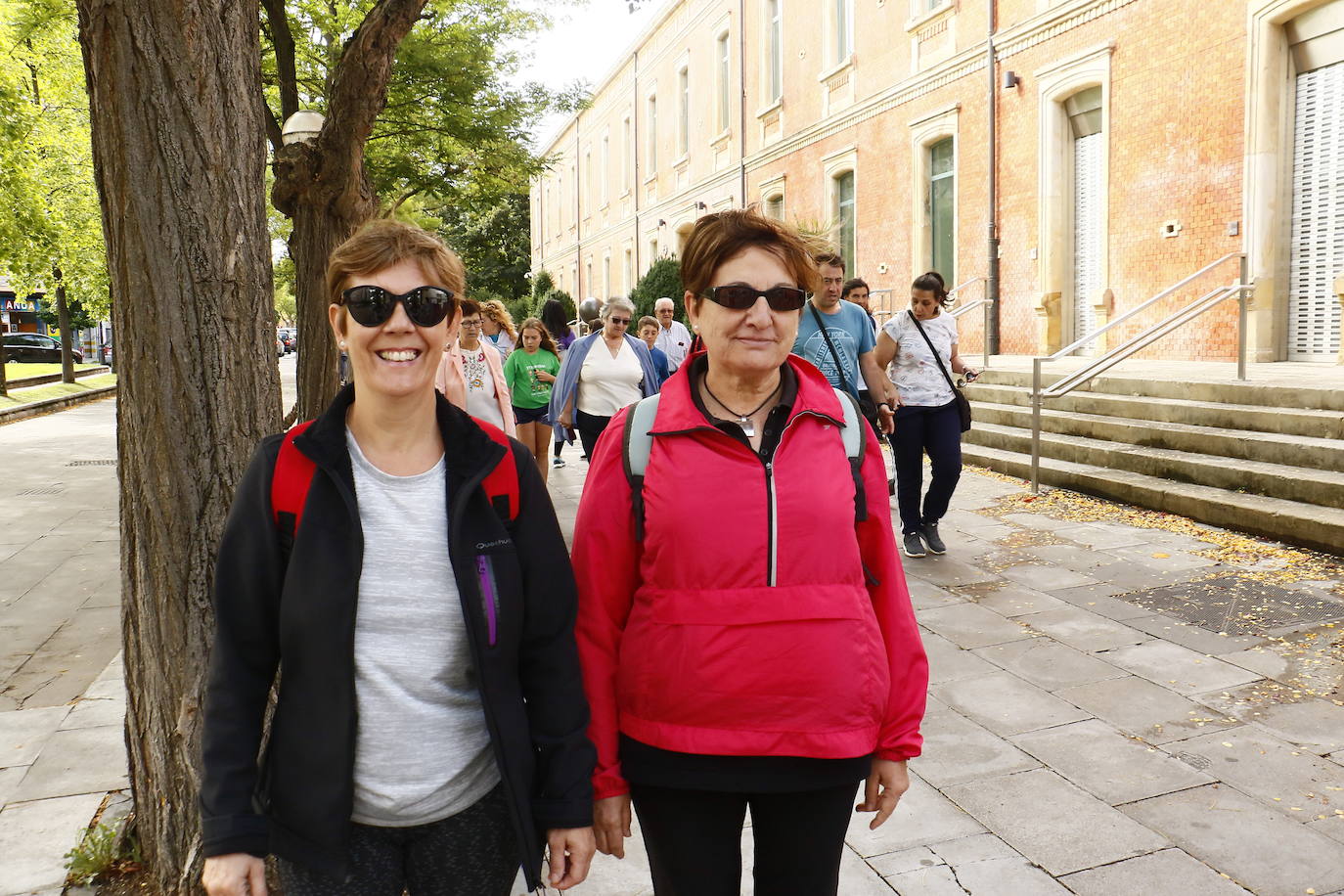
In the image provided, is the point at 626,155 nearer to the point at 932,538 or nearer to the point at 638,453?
the point at 932,538

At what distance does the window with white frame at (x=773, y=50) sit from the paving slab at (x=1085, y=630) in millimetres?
20654

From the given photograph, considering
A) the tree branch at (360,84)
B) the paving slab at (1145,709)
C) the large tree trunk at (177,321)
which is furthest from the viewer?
the tree branch at (360,84)

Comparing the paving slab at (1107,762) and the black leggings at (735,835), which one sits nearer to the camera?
the black leggings at (735,835)

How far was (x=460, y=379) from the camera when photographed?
19.9ft

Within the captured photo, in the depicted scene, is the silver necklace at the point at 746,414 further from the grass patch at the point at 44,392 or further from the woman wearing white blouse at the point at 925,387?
the grass patch at the point at 44,392

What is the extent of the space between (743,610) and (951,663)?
12.0 feet

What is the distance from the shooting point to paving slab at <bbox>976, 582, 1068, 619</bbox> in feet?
20.1

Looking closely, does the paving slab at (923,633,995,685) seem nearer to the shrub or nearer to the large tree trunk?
the large tree trunk

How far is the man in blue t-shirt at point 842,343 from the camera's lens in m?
6.73

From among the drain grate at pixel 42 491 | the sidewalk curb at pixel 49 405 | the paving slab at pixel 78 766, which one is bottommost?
the paving slab at pixel 78 766

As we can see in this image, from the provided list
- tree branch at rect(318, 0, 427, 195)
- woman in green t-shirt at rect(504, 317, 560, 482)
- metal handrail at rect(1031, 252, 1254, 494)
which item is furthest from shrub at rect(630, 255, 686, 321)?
tree branch at rect(318, 0, 427, 195)

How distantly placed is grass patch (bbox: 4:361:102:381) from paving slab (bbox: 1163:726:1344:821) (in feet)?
118

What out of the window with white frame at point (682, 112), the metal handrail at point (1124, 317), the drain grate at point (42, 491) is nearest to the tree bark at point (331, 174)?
the drain grate at point (42, 491)

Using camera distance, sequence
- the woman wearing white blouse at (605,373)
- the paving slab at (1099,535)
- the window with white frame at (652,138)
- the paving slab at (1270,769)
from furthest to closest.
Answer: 1. the window with white frame at (652,138)
2. the woman wearing white blouse at (605,373)
3. the paving slab at (1099,535)
4. the paving slab at (1270,769)
